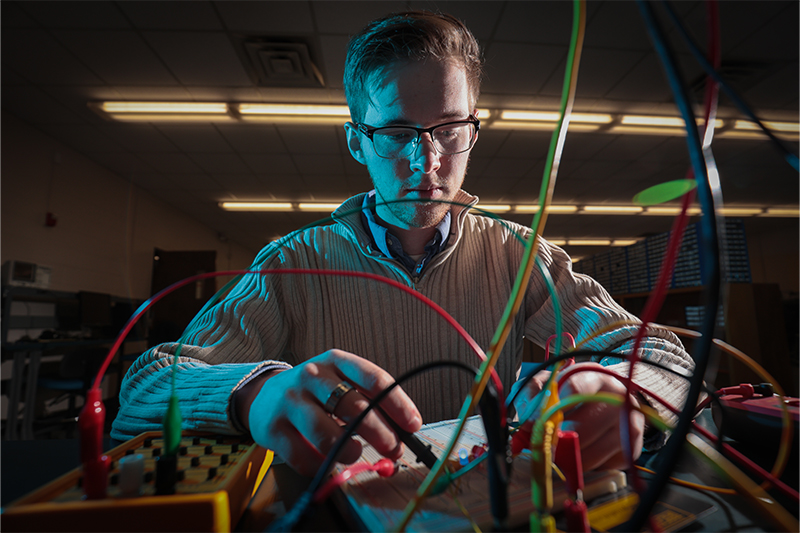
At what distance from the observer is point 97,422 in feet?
0.93

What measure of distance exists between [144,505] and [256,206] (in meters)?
5.41

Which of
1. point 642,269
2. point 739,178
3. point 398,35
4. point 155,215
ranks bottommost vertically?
point 642,269

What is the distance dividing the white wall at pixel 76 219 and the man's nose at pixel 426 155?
3738 mm

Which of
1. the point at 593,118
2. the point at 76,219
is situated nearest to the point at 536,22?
the point at 593,118

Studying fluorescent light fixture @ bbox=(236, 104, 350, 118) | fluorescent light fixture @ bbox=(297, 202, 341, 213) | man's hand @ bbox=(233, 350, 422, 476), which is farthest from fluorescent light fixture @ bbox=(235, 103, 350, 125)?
man's hand @ bbox=(233, 350, 422, 476)

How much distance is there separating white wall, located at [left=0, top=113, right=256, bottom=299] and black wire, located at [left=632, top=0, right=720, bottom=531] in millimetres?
4149

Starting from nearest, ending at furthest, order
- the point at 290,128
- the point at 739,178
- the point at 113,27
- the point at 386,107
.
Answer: the point at 386,107, the point at 113,27, the point at 290,128, the point at 739,178

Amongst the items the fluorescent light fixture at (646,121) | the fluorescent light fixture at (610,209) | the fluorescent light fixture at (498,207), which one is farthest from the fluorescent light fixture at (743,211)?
the fluorescent light fixture at (646,121)

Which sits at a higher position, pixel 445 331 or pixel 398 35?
pixel 398 35

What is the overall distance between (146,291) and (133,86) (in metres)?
3.18

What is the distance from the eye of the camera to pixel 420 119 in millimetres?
729

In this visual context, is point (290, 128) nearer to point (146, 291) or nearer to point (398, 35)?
point (398, 35)

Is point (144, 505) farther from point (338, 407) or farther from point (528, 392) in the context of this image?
point (528, 392)

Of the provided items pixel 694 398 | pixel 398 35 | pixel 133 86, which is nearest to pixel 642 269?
pixel 398 35
